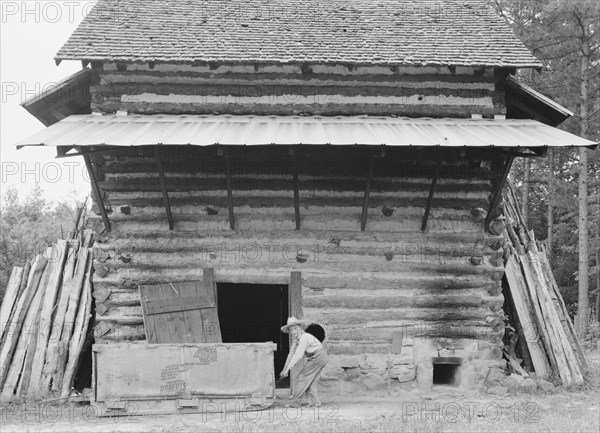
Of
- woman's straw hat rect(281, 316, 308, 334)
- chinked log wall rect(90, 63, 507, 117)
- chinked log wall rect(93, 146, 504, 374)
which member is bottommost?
woman's straw hat rect(281, 316, 308, 334)

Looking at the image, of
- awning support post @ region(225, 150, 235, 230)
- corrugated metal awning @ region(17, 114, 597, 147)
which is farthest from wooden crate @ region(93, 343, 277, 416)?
corrugated metal awning @ region(17, 114, 597, 147)

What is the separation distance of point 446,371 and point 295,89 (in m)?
5.27

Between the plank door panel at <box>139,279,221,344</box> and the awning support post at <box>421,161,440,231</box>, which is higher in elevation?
the awning support post at <box>421,161,440,231</box>

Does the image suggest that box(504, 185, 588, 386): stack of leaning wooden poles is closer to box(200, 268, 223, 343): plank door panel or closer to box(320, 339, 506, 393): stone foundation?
box(320, 339, 506, 393): stone foundation

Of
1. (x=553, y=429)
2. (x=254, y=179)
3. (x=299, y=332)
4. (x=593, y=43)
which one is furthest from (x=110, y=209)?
(x=593, y=43)

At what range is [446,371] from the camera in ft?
36.7

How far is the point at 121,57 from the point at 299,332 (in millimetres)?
4959

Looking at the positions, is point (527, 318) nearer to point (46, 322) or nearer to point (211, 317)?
point (211, 317)

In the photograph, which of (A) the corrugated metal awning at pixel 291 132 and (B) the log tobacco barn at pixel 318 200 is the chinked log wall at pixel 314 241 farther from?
(A) the corrugated metal awning at pixel 291 132

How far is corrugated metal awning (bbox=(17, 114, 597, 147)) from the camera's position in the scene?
912cm

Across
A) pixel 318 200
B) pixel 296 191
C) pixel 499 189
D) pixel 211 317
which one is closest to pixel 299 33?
pixel 318 200

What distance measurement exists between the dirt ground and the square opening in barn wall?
1.61 ft

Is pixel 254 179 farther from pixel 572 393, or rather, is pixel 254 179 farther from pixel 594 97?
pixel 594 97

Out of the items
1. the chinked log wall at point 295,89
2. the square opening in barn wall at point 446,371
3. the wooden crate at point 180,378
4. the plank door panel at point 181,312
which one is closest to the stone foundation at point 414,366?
the square opening in barn wall at point 446,371
